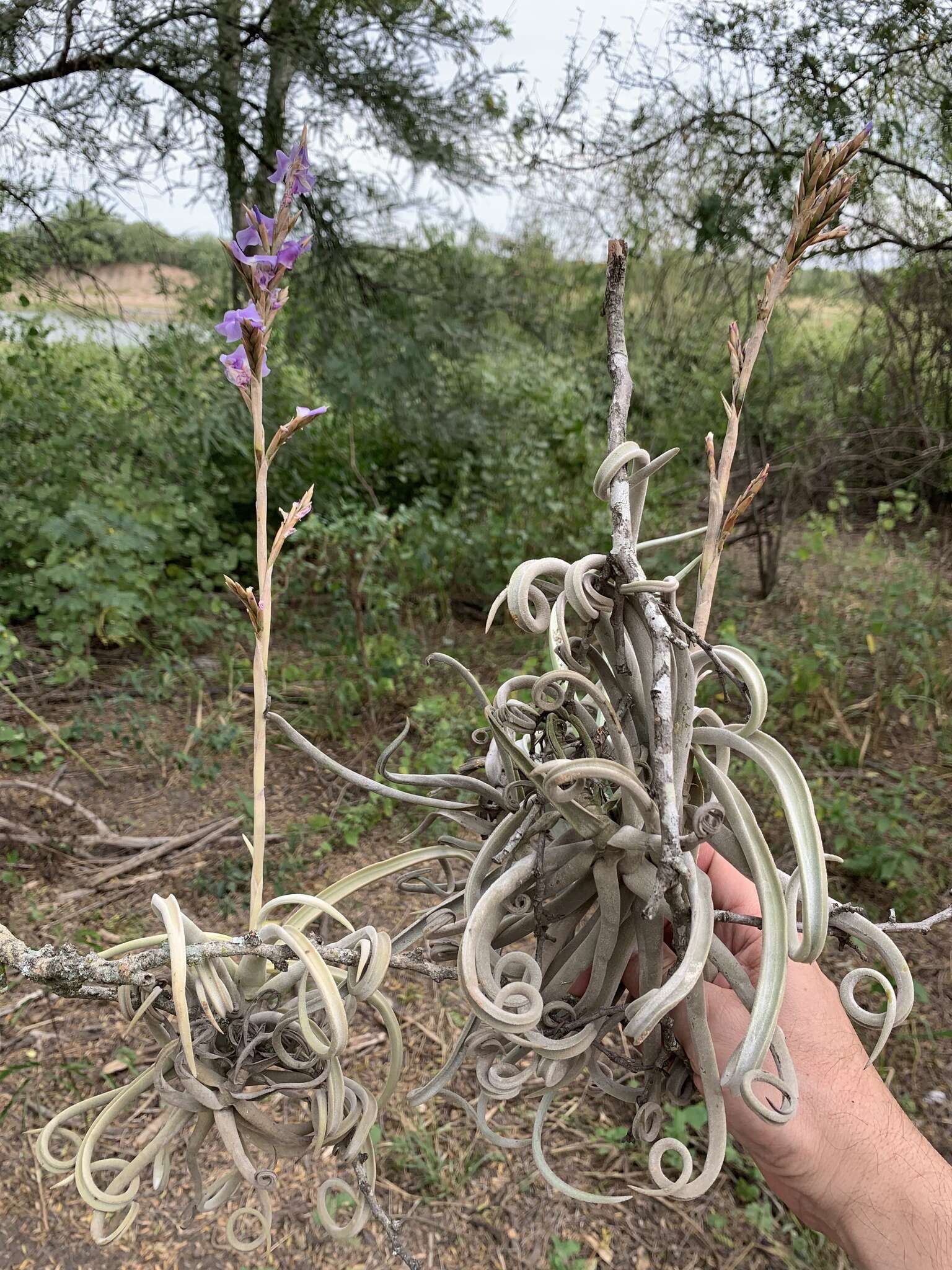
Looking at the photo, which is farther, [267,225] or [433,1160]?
[433,1160]

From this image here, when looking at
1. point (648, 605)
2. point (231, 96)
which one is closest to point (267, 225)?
point (648, 605)

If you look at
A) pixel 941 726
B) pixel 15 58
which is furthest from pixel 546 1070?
pixel 15 58

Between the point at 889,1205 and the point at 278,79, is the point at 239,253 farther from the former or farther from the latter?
the point at 278,79

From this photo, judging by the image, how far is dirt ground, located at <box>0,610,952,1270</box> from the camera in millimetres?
1309

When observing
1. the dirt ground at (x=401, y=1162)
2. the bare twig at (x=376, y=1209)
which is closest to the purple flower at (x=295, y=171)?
the bare twig at (x=376, y=1209)

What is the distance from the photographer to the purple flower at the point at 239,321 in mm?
471

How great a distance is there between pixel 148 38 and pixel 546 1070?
2.92 m

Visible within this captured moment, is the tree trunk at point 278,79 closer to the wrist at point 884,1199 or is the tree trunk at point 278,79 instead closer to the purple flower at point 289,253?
the purple flower at point 289,253

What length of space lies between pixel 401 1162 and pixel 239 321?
1465 mm

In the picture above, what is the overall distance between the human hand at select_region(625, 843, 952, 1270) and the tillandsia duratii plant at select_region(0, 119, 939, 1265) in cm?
13

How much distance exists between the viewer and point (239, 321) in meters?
0.48

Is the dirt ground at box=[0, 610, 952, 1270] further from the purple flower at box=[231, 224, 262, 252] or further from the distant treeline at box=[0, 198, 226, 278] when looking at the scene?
the distant treeline at box=[0, 198, 226, 278]

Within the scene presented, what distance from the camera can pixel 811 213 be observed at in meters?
0.48

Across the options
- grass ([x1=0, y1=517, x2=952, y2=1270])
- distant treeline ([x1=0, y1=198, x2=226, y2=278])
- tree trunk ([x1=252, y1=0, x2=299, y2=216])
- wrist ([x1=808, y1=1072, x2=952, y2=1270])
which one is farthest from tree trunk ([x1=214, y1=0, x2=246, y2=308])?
wrist ([x1=808, y1=1072, x2=952, y2=1270])
